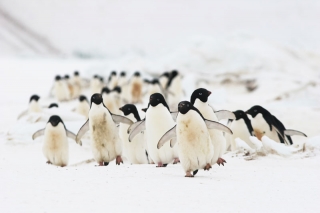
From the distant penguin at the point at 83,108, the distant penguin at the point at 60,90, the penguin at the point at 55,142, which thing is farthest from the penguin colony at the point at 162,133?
the distant penguin at the point at 60,90

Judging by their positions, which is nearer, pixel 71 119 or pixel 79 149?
pixel 79 149

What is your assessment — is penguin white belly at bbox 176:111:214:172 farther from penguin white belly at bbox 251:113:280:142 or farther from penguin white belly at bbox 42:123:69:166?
penguin white belly at bbox 251:113:280:142

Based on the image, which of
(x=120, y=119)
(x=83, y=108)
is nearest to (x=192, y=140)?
(x=120, y=119)

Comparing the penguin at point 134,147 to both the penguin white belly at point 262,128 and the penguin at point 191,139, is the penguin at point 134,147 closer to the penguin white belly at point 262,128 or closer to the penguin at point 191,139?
the penguin at point 191,139

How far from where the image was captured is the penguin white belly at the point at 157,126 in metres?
4.78

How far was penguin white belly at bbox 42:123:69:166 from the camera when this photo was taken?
5805 mm

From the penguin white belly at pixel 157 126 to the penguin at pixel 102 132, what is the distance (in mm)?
575

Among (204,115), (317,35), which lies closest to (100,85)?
(204,115)

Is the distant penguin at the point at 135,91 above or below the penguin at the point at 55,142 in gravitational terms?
above

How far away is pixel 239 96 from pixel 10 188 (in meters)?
10.9

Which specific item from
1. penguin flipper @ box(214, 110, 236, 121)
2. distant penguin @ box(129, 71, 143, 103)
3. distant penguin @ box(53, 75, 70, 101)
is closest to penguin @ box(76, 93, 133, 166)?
penguin flipper @ box(214, 110, 236, 121)

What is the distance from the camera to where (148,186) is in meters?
3.47

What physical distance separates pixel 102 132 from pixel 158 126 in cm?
78

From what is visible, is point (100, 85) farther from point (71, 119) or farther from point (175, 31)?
point (175, 31)
